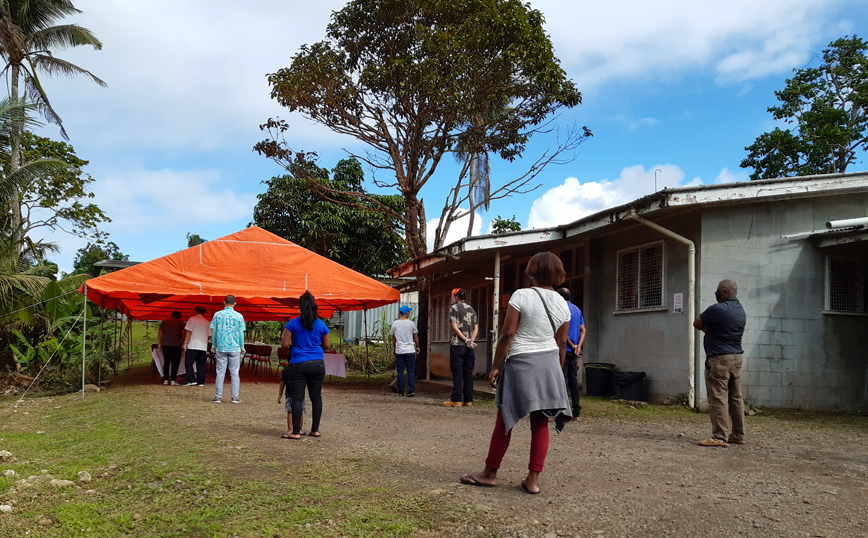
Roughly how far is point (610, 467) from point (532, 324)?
180 cm

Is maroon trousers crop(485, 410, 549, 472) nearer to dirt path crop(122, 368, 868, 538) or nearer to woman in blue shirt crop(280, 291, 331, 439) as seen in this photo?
dirt path crop(122, 368, 868, 538)

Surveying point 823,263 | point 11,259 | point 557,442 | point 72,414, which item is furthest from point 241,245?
point 823,263

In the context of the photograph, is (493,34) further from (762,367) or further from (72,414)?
(72,414)

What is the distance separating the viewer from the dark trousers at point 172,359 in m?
14.8

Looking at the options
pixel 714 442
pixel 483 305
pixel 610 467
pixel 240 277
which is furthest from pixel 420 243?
pixel 610 467

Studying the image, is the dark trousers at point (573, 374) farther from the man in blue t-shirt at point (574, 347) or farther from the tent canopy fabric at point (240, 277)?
the tent canopy fabric at point (240, 277)

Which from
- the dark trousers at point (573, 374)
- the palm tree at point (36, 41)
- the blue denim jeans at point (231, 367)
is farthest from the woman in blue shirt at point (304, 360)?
the palm tree at point (36, 41)

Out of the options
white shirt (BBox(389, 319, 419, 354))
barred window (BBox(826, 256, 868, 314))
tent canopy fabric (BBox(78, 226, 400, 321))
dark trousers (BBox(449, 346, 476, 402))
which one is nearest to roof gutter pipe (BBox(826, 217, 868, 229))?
barred window (BBox(826, 256, 868, 314))

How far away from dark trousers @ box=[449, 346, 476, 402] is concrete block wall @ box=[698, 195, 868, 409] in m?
3.39

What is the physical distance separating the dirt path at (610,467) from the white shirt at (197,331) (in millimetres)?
3283

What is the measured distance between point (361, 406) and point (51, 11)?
66.8ft

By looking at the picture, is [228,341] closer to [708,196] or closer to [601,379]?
[601,379]

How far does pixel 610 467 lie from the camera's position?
602cm

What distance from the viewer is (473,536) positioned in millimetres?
3959
